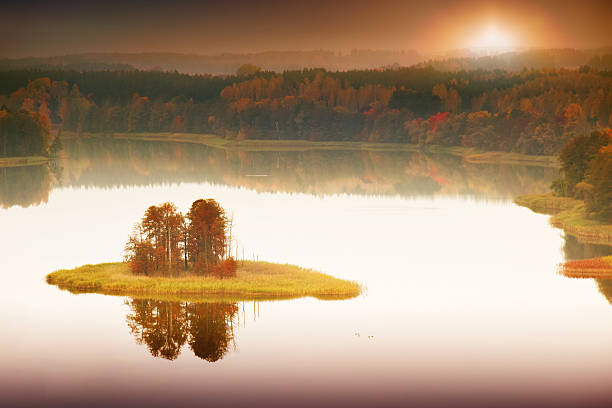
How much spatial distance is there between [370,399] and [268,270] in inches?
669

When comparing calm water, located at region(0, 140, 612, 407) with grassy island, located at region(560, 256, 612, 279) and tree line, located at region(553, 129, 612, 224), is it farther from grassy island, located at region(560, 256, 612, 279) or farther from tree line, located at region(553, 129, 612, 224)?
tree line, located at region(553, 129, 612, 224)

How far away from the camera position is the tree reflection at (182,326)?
37406 millimetres

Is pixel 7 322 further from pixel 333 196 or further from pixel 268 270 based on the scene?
pixel 333 196

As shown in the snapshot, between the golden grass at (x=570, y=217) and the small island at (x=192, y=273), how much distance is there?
2506 cm

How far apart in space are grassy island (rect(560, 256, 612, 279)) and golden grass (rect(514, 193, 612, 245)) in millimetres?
8441

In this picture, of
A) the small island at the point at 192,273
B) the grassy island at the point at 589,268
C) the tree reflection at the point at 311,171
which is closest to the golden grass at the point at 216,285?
the small island at the point at 192,273

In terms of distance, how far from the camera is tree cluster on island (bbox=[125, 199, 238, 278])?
1852 inches

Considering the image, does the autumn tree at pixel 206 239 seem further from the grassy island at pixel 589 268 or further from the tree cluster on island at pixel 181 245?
the grassy island at pixel 589 268

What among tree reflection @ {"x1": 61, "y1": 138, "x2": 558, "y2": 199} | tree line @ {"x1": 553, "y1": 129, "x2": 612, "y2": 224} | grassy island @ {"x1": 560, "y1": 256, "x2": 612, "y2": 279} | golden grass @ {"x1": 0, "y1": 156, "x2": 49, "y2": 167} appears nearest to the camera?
grassy island @ {"x1": 560, "y1": 256, "x2": 612, "y2": 279}

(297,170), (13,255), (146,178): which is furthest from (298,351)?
(297,170)

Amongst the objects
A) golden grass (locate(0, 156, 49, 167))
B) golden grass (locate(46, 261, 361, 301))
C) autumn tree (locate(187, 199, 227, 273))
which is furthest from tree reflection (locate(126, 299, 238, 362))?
golden grass (locate(0, 156, 49, 167))

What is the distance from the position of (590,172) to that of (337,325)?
4251 centimetres

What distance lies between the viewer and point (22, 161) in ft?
440

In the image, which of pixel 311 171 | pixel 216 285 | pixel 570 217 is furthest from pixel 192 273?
pixel 311 171
